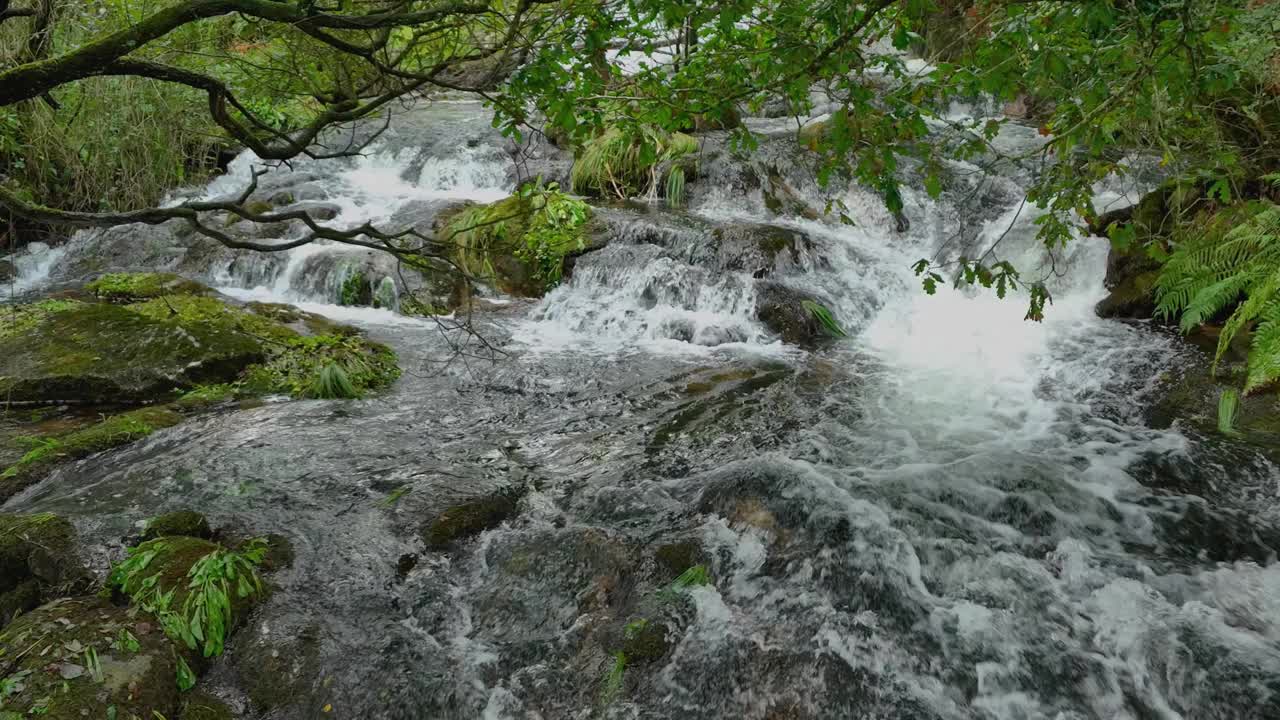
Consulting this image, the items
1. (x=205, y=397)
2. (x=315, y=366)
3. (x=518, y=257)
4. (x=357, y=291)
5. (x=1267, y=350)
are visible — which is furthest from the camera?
(x=357, y=291)

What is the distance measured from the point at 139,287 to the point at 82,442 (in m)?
4.57

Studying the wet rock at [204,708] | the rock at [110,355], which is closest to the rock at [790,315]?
the rock at [110,355]

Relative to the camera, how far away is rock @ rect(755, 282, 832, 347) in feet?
26.1

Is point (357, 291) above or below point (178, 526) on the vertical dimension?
above

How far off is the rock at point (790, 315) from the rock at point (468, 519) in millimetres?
4238

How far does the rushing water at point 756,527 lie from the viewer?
3.31 m

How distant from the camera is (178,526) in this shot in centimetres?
400

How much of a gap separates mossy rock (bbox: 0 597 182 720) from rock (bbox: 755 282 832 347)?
6.25 meters

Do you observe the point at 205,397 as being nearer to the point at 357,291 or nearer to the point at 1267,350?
the point at 357,291

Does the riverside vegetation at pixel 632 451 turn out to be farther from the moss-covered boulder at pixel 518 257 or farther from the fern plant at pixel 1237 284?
the moss-covered boulder at pixel 518 257

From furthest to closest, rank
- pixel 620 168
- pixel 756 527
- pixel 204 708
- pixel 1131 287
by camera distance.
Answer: pixel 620 168
pixel 1131 287
pixel 756 527
pixel 204 708

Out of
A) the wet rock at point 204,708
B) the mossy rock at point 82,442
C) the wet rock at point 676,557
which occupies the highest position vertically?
the wet rock at point 676,557

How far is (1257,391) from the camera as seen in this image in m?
5.63

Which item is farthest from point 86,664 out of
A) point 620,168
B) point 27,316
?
point 620,168
